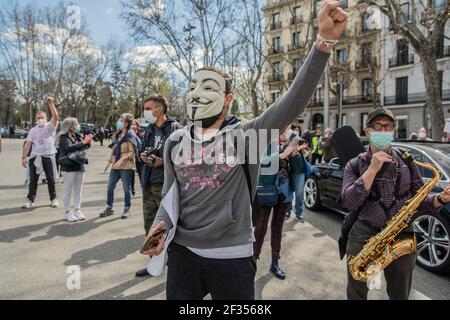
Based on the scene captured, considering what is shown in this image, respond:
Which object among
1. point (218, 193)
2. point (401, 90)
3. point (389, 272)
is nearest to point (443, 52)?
point (401, 90)

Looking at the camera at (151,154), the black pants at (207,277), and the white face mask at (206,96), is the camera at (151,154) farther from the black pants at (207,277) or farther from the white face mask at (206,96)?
the black pants at (207,277)

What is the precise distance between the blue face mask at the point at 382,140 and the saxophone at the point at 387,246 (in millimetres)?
192

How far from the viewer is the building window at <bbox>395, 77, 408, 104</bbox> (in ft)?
112

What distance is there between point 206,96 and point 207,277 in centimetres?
98

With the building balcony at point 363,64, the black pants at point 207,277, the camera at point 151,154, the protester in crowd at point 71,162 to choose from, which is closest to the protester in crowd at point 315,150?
the protester in crowd at point 71,162

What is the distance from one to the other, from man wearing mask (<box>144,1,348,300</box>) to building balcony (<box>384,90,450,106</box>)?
35499 millimetres

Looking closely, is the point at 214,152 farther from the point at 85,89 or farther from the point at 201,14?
the point at 85,89

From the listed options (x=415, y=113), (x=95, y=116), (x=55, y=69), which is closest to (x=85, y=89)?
(x=55, y=69)

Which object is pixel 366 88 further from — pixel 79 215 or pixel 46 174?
pixel 79 215

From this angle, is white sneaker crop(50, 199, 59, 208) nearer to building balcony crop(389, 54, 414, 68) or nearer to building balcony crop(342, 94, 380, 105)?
building balcony crop(389, 54, 414, 68)

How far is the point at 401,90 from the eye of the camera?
34500 mm

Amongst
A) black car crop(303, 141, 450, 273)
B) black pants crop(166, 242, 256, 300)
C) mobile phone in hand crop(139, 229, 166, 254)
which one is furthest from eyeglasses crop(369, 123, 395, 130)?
mobile phone in hand crop(139, 229, 166, 254)

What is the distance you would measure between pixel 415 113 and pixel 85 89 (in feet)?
116

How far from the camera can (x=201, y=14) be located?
1758 cm
